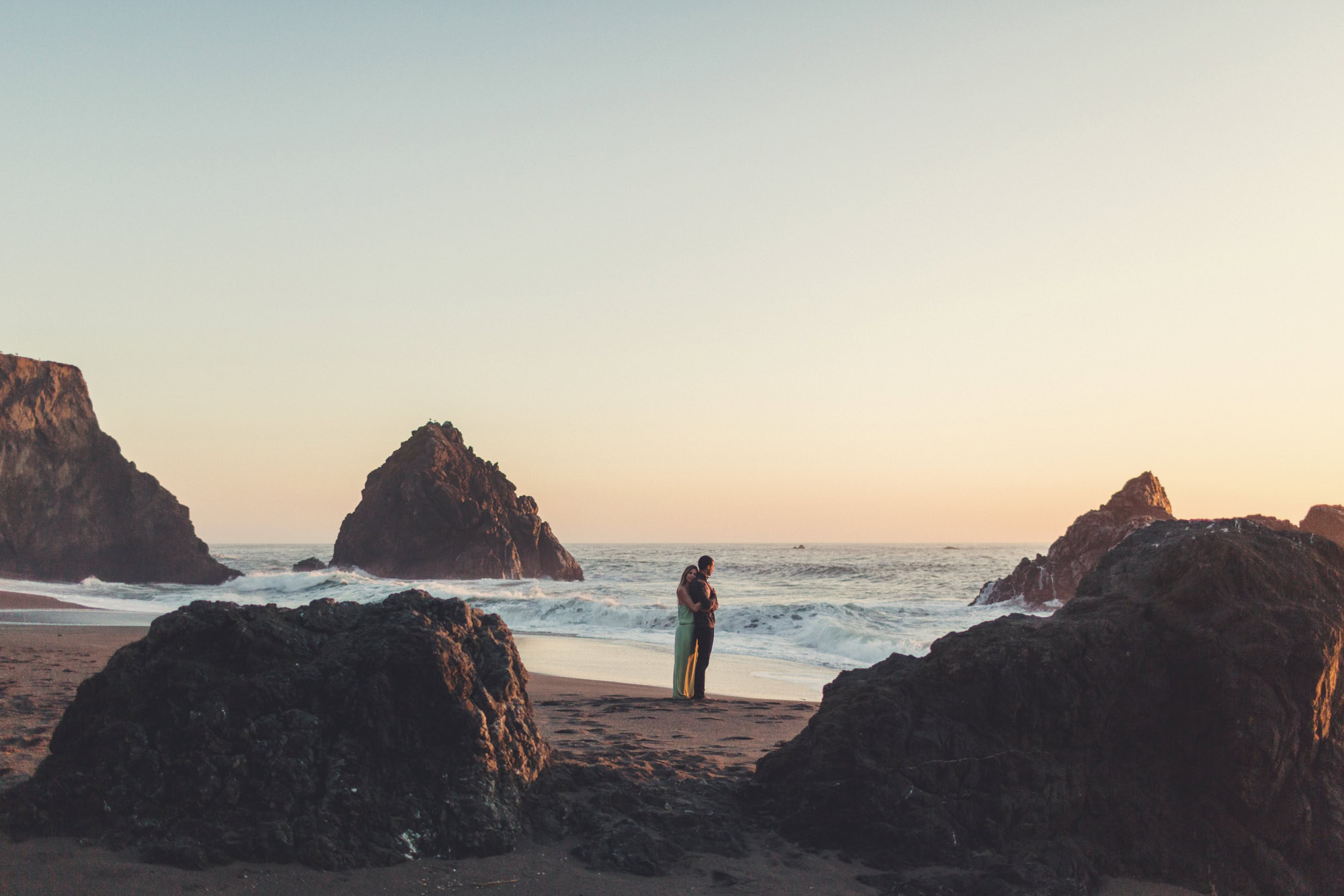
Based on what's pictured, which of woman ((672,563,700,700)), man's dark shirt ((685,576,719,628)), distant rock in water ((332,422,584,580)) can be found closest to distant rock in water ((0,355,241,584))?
distant rock in water ((332,422,584,580))

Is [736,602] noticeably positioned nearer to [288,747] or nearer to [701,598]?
[701,598]

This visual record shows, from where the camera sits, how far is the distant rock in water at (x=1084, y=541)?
25.9 metres

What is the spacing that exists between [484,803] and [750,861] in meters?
1.22

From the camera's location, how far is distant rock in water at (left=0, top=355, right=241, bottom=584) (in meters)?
39.5

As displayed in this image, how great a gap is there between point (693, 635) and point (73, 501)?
42.4 metres

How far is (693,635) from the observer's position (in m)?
9.34

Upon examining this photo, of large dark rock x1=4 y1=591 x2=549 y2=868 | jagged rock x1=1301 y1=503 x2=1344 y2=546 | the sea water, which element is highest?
jagged rock x1=1301 y1=503 x2=1344 y2=546

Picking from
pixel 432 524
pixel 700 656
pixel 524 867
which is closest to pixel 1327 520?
pixel 700 656

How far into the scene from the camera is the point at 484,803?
3.93 metres

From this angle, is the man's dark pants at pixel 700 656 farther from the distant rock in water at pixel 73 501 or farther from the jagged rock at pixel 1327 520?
the distant rock in water at pixel 73 501

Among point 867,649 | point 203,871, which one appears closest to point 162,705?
point 203,871

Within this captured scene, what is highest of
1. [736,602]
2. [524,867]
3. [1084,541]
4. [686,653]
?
[1084,541]

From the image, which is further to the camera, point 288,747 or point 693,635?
point 693,635

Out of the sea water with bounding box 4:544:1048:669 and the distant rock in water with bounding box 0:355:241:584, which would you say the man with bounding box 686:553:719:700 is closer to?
the sea water with bounding box 4:544:1048:669
